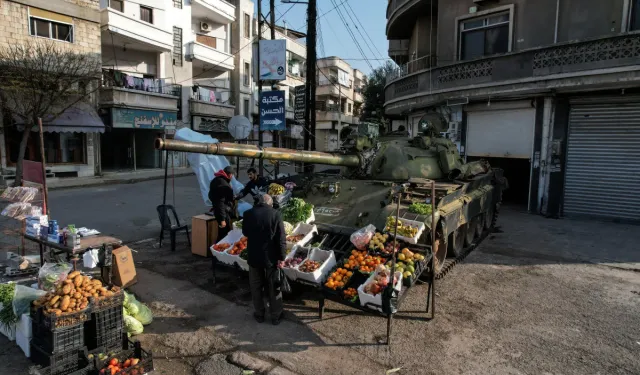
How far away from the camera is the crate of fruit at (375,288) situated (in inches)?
195

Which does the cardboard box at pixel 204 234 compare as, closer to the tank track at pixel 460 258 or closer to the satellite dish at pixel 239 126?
the tank track at pixel 460 258

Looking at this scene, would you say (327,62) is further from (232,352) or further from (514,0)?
(232,352)

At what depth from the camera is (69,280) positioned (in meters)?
4.46

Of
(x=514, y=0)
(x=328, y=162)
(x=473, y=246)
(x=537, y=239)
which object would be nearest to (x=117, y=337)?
(x=328, y=162)

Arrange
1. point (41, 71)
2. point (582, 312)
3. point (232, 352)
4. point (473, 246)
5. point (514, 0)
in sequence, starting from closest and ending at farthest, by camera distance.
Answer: point (232, 352)
point (582, 312)
point (473, 246)
point (514, 0)
point (41, 71)

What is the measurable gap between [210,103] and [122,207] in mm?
15805

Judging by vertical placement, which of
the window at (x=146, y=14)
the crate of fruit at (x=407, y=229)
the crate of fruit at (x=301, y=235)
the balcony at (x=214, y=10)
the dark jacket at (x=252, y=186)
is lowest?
the crate of fruit at (x=301, y=235)

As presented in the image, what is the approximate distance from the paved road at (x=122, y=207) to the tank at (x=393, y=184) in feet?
16.4

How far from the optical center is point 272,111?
1372 centimetres

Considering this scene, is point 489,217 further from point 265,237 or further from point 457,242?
point 265,237

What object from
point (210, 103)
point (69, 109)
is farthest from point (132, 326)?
point (210, 103)

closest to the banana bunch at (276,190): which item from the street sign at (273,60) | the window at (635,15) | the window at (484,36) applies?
the street sign at (273,60)

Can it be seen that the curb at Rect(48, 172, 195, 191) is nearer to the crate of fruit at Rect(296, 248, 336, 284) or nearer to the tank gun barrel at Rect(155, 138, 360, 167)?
the tank gun barrel at Rect(155, 138, 360, 167)

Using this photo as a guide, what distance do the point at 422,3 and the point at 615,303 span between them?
13787 mm
